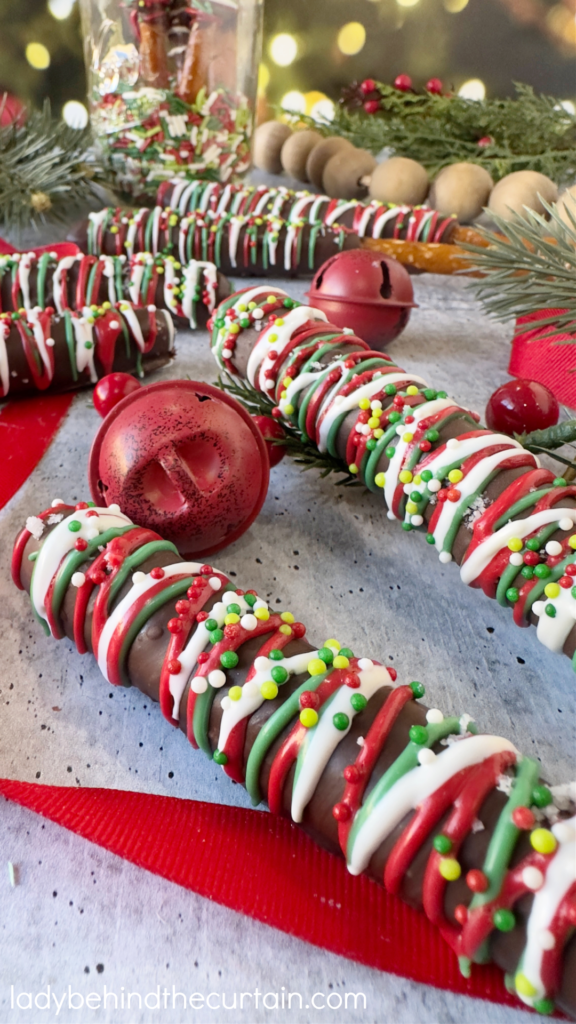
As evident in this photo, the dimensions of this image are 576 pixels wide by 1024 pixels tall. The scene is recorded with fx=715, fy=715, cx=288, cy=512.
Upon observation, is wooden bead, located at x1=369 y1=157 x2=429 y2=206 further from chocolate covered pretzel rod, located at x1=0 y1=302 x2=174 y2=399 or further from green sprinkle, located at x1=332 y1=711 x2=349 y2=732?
green sprinkle, located at x1=332 y1=711 x2=349 y2=732

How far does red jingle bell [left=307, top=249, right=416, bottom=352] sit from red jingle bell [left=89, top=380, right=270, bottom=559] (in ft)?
1.24

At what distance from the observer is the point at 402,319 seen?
3.80 feet

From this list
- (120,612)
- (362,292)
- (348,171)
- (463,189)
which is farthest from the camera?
(348,171)

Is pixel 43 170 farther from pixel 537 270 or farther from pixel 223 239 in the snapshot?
pixel 537 270

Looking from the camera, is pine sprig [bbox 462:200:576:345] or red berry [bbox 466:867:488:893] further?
pine sprig [bbox 462:200:576:345]

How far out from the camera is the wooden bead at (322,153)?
5.98 feet

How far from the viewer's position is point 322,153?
183 centimetres

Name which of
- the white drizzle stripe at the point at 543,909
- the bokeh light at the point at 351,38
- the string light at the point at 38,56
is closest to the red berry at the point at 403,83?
the bokeh light at the point at 351,38

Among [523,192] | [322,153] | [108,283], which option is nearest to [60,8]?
[322,153]

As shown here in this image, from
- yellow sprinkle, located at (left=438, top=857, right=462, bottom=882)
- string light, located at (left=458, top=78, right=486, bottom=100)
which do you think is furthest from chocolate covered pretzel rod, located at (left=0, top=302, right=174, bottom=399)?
string light, located at (left=458, top=78, right=486, bottom=100)

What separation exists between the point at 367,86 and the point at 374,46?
0.32ft

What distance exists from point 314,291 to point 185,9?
764 millimetres

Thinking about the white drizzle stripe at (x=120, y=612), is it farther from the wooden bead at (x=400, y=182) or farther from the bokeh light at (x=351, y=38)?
the bokeh light at (x=351, y=38)

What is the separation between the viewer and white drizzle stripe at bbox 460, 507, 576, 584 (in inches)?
26.5
